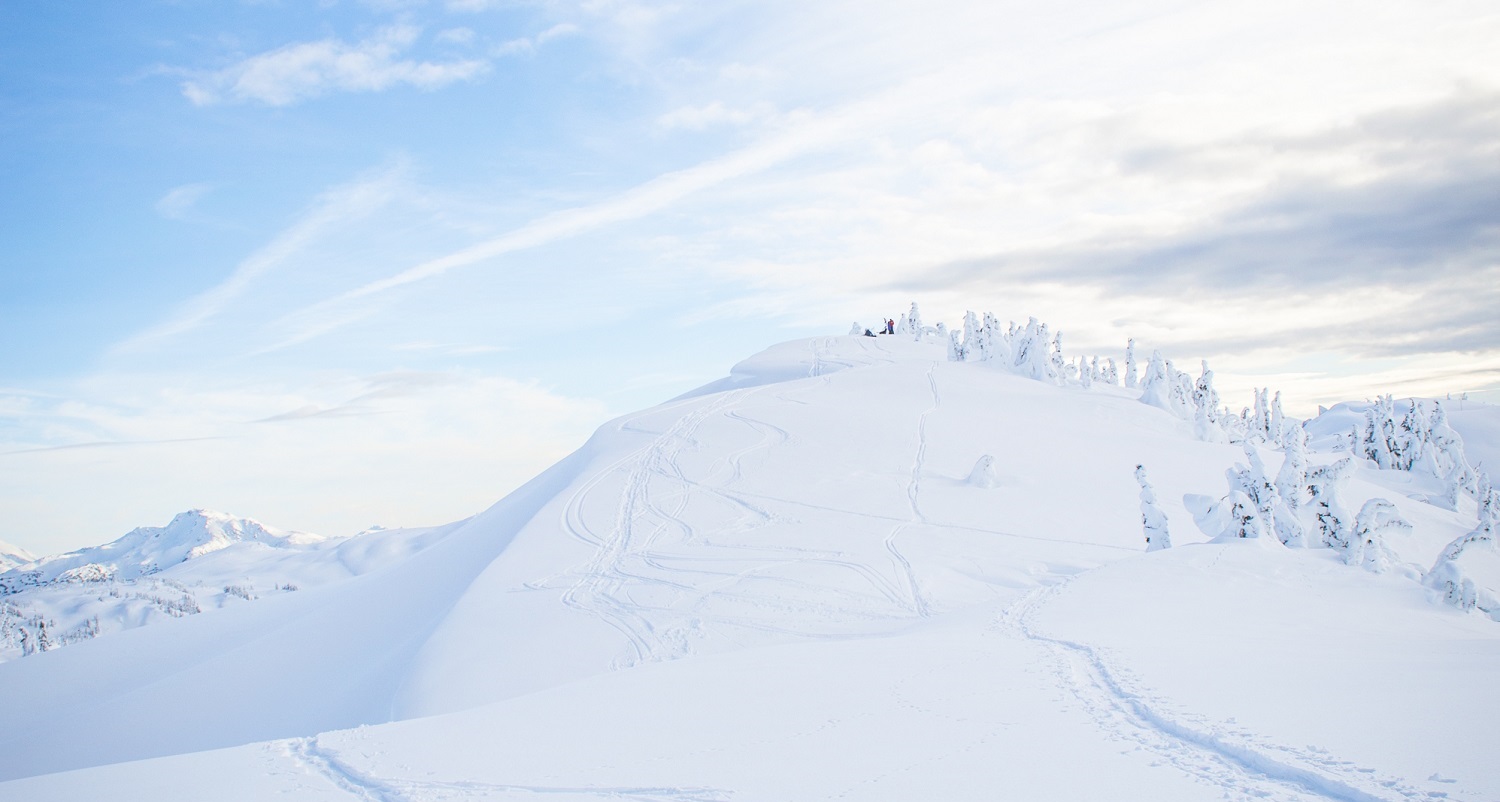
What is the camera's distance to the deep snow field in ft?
18.5

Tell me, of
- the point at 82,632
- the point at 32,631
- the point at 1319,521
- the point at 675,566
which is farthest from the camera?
the point at 82,632

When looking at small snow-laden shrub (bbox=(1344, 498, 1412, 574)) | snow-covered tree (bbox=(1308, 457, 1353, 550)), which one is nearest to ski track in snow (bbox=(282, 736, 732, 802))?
small snow-laden shrub (bbox=(1344, 498, 1412, 574))

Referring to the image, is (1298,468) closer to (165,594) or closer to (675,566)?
(675,566)

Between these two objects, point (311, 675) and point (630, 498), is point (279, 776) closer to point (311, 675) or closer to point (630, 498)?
point (311, 675)

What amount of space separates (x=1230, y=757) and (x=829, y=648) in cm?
496

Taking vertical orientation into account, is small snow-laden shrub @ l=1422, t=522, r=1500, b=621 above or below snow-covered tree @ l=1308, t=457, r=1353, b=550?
below

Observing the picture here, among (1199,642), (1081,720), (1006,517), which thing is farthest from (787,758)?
(1006,517)

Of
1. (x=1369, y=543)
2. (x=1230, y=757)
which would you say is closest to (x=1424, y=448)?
(x=1369, y=543)

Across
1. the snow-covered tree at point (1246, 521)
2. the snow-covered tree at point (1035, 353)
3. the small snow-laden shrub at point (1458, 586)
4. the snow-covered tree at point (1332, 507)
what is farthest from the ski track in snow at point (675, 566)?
the snow-covered tree at point (1035, 353)

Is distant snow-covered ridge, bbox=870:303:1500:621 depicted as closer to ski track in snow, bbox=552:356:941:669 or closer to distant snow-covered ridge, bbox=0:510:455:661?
ski track in snow, bbox=552:356:941:669

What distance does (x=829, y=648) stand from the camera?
32.1ft

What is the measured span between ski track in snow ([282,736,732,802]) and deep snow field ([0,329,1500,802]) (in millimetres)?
31

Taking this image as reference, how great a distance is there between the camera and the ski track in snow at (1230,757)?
4785mm

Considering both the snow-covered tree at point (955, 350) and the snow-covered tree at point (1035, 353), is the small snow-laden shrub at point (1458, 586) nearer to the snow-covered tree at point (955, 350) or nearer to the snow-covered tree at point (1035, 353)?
the snow-covered tree at point (1035, 353)
